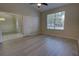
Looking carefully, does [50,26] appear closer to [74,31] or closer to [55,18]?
[55,18]

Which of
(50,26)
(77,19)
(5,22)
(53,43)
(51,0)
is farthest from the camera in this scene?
(77,19)

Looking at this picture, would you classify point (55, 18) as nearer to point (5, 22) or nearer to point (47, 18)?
point (47, 18)

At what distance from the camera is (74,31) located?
3.29 metres

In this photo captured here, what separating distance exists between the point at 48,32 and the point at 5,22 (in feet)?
4.08

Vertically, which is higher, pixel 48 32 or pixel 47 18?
pixel 47 18

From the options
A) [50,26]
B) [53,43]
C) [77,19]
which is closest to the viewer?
[50,26]

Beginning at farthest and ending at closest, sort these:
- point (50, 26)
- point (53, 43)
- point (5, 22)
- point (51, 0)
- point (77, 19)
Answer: point (77, 19), point (53, 43), point (5, 22), point (50, 26), point (51, 0)

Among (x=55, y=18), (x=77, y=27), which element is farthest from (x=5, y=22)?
(x=77, y=27)

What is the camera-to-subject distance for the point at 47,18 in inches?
81.3

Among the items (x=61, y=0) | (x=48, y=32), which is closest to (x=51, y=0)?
(x=61, y=0)

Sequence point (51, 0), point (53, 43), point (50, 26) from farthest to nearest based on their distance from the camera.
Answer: point (53, 43)
point (50, 26)
point (51, 0)

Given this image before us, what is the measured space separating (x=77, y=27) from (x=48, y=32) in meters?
1.74

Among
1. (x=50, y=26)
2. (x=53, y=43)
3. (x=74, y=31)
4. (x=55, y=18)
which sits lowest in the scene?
(x=53, y=43)

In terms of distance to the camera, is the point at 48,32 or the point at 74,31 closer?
the point at 48,32
